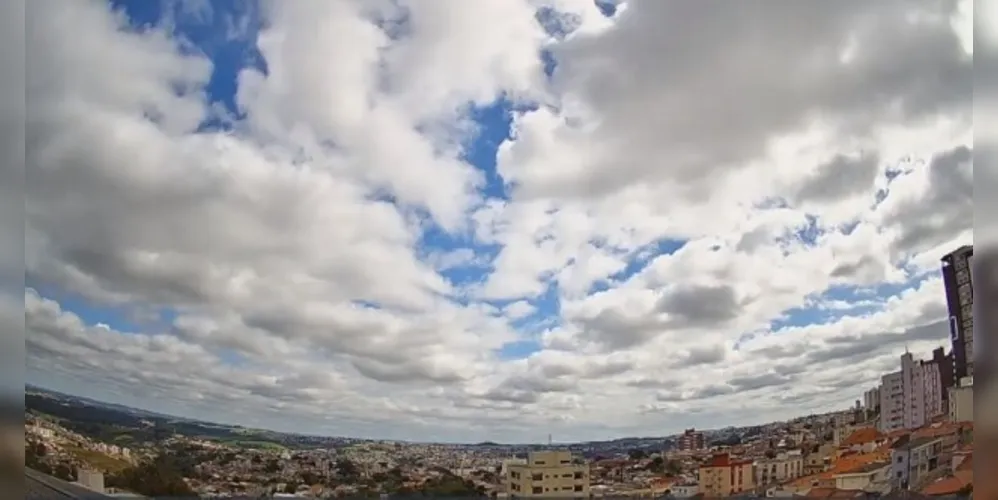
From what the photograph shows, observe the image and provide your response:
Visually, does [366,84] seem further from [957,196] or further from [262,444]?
[957,196]

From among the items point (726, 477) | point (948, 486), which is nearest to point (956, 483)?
point (948, 486)

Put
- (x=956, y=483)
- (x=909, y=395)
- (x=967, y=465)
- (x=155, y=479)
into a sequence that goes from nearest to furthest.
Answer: (x=967, y=465)
(x=956, y=483)
(x=909, y=395)
(x=155, y=479)

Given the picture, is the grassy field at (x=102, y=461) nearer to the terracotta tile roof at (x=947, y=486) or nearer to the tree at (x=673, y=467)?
the tree at (x=673, y=467)

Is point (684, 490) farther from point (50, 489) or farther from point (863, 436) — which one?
point (50, 489)

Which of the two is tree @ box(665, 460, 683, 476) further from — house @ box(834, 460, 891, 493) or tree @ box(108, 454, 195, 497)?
tree @ box(108, 454, 195, 497)

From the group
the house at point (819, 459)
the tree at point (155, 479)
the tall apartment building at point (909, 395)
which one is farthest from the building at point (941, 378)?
the tree at point (155, 479)
